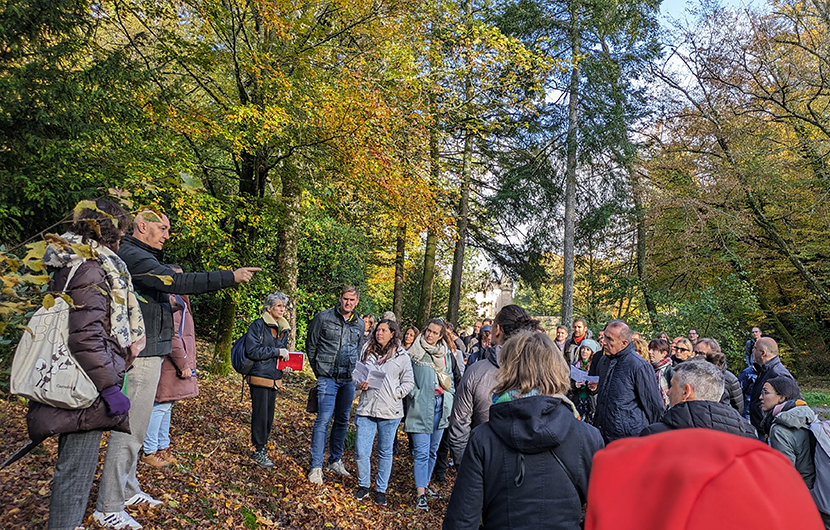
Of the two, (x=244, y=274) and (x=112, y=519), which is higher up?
(x=244, y=274)

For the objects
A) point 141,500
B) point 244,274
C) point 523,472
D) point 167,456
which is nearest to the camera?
point 523,472

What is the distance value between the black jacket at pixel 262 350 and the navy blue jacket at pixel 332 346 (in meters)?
0.43

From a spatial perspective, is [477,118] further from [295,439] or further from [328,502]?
[328,502]

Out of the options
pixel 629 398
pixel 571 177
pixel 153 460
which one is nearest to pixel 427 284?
pixel 571 177

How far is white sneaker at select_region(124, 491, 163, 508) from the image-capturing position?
458 cm

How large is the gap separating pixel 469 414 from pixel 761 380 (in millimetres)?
4621

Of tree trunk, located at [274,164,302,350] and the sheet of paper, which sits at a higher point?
tree trunk, located at [274,164,302,350]

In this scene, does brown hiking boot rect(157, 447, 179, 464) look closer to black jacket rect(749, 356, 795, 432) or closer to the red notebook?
the red notebook

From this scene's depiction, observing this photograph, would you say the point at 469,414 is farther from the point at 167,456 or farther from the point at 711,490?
the point at 711,490

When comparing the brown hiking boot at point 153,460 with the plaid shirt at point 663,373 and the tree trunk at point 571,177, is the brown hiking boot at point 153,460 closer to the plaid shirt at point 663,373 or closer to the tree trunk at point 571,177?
the plaid shirt at point 663,373

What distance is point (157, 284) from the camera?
4.18m

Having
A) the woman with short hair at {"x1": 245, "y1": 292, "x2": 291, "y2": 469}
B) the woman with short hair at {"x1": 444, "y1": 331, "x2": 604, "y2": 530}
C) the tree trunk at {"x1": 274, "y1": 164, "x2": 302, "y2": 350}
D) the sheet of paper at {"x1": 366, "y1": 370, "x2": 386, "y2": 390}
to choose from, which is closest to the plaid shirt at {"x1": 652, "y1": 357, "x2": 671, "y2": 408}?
the sheet of paper at {"x1": 366, "y1": 370, "x2": 386, "y2": 390}

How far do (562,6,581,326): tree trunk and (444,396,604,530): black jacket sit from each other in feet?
51.6

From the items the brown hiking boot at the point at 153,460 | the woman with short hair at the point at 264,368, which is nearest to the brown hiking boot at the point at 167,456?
the brown hiking boot at the point at 153,460
